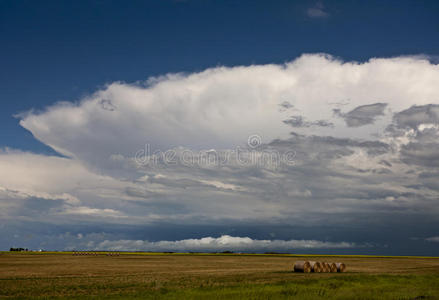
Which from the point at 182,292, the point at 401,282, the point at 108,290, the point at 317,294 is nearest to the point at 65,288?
the point at 108,290

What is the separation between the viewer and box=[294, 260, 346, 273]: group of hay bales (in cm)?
5000

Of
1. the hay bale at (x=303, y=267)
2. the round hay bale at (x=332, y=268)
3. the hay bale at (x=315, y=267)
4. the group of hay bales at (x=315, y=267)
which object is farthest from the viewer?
the round hay bale at (x=332, y=268)

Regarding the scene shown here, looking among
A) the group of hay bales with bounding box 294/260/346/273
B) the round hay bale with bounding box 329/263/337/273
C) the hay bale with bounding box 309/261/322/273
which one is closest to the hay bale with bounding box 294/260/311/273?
the group of hay bales with bounding box 294/260/346/273

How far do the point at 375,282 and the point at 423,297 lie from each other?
1222cm

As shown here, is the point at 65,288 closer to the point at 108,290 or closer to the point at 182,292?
the point at 108,290

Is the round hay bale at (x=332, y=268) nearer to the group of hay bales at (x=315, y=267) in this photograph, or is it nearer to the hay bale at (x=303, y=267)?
the group of hay bales at (x=315, y=267)

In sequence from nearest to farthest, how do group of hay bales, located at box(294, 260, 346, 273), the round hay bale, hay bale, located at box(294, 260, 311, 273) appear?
hay bale, located at box(294, 260, 311, 273)
group of hay bales, located at box(294, 260, 346, 273)
the round hay bale

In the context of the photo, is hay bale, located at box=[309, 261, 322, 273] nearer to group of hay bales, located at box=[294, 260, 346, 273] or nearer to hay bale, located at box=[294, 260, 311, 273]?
group of hay bales, located at box=[294, 260, 346, 273]

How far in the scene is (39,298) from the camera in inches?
973

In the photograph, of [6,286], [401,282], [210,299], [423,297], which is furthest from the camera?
[401,282]

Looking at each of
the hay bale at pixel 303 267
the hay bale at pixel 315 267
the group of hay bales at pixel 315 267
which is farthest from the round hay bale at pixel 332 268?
the hay bale at pixel 303 267

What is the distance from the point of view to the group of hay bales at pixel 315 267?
50000 millimetres

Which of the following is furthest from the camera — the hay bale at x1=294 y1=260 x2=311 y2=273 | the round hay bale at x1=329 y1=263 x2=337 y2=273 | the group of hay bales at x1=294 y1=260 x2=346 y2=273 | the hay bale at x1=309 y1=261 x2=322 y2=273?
the round hay bale at x1=329 y1=263 x2=337 y2=273

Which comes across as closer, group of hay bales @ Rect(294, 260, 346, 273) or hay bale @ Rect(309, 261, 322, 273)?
group of hay bales @ Rect(294, 260, 346, 273)
